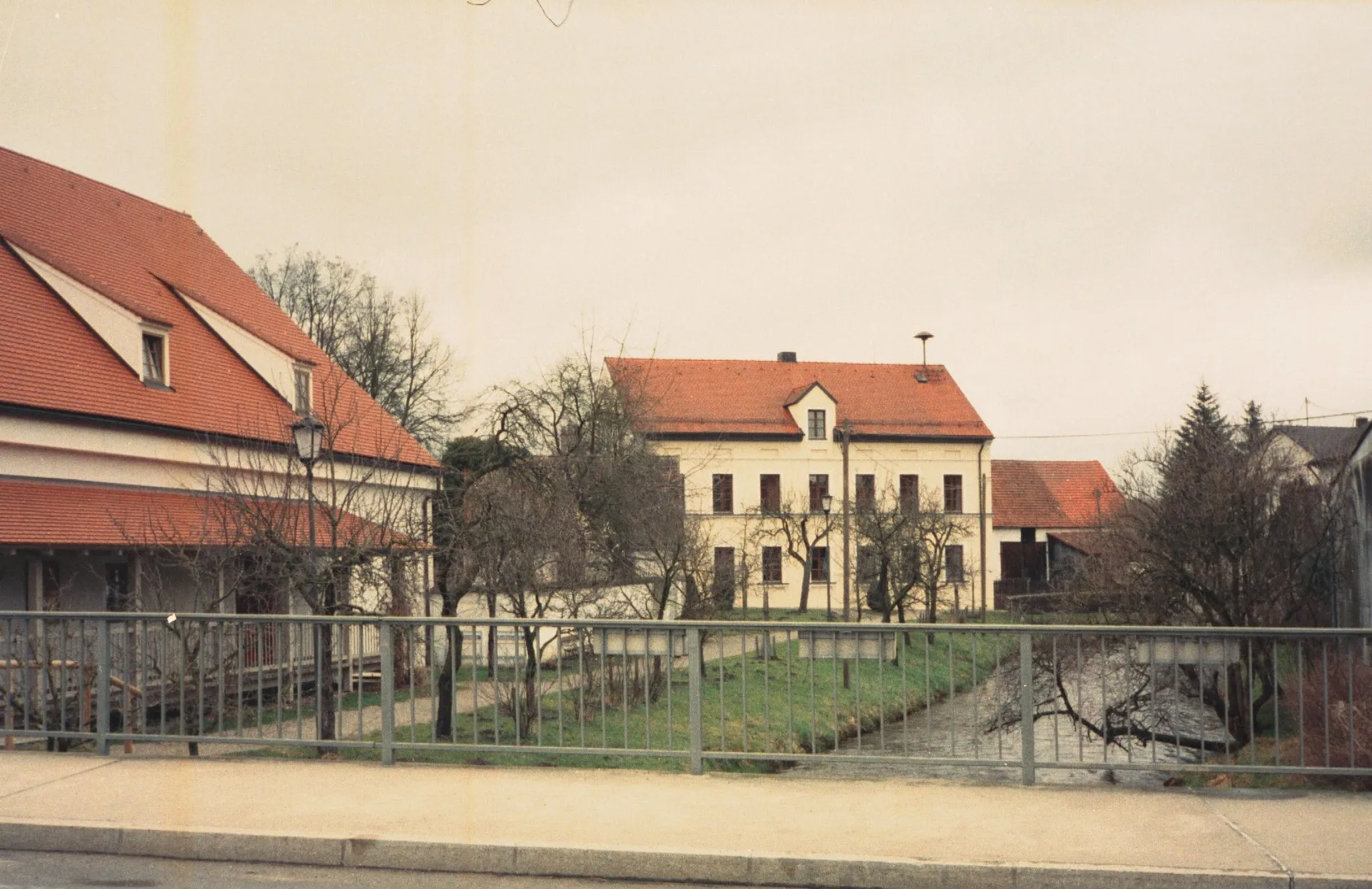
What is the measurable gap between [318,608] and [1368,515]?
1559cm

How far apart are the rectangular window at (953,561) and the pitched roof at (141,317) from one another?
28.5 meters

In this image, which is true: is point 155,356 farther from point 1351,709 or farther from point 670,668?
point 1351,709

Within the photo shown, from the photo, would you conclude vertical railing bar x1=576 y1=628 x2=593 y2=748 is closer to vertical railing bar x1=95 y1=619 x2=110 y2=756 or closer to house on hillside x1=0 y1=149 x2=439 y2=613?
vertical railing bar x1=95 y1=619 x2=110 y2=756

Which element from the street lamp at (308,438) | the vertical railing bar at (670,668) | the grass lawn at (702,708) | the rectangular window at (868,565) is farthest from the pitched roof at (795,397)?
the vertical railing bar at (670,668)

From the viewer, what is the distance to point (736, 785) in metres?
8.68

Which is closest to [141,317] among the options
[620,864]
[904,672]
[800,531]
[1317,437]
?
[904,672]

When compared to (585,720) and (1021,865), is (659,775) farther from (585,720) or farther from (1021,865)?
(1021,865)

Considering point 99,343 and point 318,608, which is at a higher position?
point 99,343

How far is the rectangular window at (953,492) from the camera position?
199ft

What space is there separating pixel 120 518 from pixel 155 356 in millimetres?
6055

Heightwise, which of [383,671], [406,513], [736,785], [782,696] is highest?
[406,513]

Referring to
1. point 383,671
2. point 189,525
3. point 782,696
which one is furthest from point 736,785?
point 189,525

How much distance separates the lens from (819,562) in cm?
5916

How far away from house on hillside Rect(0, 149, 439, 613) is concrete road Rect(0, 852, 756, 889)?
20.5 feet
